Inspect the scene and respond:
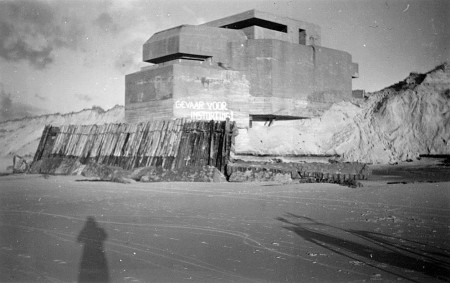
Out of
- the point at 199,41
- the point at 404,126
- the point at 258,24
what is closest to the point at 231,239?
the point at 404,126

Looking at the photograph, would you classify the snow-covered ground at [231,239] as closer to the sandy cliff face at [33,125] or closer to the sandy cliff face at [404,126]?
the sandy cliff face at [404,126]

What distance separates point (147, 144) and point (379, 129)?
17578 mm

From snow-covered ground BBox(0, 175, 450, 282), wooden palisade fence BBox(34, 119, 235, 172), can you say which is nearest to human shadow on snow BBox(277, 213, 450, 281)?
snow-covered ground BBox(0, 175, 450, 282)

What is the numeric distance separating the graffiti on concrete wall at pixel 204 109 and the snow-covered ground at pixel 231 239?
22.9m

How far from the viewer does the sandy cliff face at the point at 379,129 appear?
93.1ft

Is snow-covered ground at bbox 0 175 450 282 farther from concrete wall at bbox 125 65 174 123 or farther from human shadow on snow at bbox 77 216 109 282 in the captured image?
concrete wall at bbox 125 65 174 123

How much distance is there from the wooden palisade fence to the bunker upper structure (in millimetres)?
10439

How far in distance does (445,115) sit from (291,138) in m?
10.2

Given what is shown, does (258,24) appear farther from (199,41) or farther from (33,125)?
(33,125)

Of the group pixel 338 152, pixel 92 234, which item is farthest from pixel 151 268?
Answer: pixel 338 152

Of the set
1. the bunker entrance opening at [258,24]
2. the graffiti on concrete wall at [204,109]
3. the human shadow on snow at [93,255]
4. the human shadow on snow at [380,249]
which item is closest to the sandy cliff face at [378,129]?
the graffiti on concrete wall at [204,109]

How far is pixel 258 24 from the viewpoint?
122 ft

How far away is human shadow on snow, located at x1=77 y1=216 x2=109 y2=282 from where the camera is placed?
14.2 feet

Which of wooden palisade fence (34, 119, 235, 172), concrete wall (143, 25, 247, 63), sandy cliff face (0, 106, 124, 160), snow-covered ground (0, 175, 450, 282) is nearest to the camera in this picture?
snow-covered ground (0, 175, 450, 282)
